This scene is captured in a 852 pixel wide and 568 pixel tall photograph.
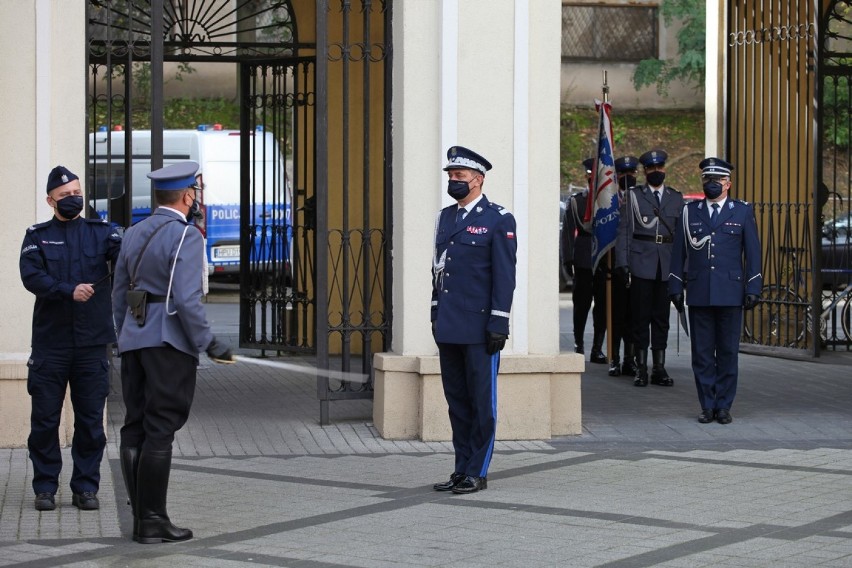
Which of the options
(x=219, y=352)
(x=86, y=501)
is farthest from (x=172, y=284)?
(x=86, y=501)

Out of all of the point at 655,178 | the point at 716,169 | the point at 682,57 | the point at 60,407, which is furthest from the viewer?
the point at 682,57

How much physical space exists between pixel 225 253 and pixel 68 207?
17.2 meters

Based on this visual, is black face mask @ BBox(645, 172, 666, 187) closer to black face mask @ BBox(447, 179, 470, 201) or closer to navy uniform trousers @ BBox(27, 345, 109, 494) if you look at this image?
black face mask @ BBox(447, 179, 470, 201)

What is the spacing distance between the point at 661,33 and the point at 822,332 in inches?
811

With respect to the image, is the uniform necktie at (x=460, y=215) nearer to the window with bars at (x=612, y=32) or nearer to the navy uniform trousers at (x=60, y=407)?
the navy uniform trousers at (x=60, y=407)

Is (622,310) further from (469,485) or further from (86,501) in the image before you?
(86,501)

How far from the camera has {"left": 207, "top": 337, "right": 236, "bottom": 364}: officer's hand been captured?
703 centimetres

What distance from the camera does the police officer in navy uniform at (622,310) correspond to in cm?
1346

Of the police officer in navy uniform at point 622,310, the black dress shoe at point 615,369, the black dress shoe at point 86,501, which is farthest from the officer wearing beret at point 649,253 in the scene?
the black dress shoe at point 86,501

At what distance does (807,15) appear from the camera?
49.1 ft

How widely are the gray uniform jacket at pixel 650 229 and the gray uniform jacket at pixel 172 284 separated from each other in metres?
6.35

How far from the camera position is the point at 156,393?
7121mm

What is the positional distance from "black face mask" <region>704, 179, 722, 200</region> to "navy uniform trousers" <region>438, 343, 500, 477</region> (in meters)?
3.04

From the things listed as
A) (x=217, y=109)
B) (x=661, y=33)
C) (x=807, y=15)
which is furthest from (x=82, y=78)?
(x=661, y=33)
